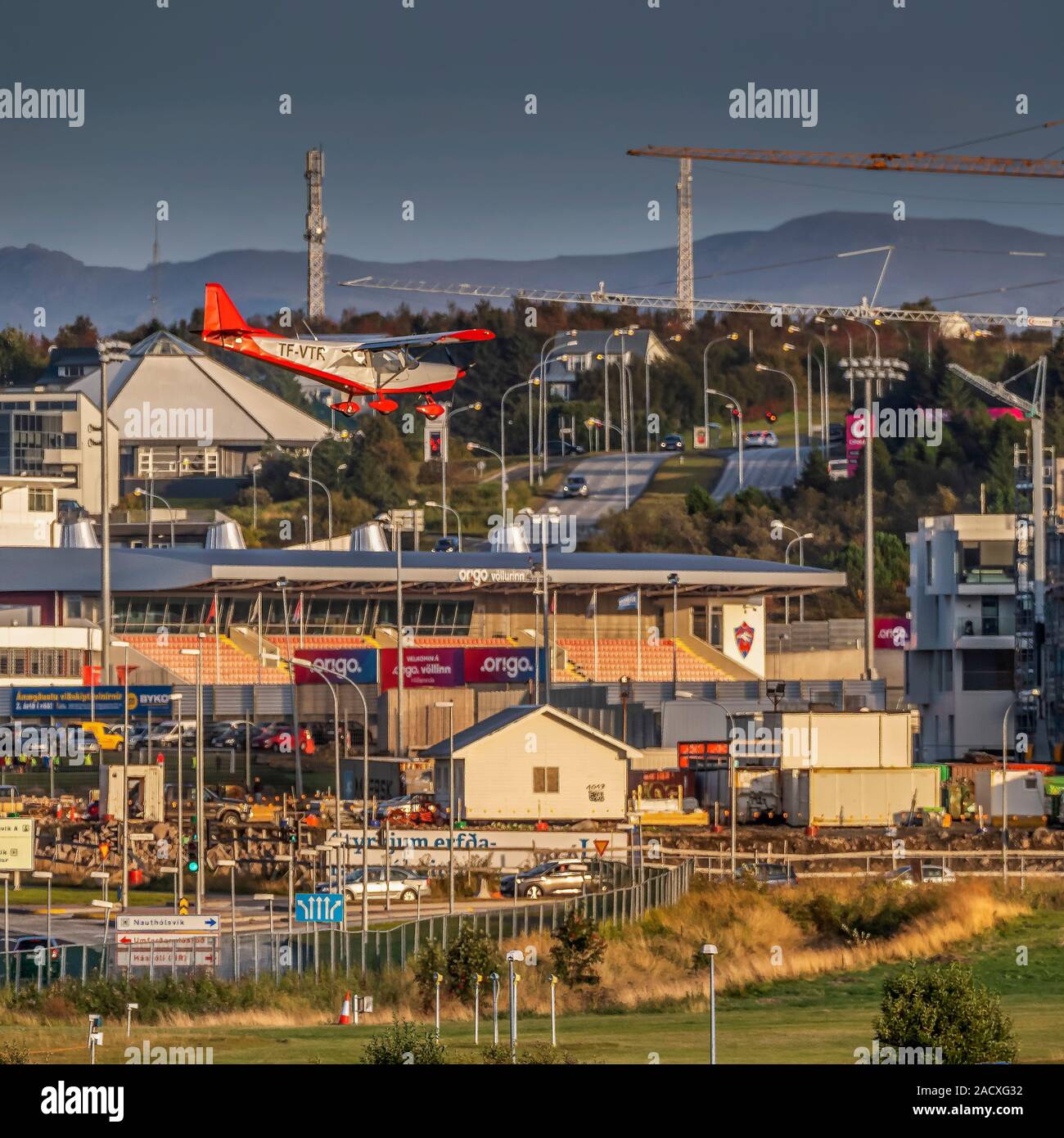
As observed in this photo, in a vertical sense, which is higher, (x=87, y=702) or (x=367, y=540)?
(x=367, y=540)

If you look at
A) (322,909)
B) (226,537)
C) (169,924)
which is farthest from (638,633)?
(169,924)

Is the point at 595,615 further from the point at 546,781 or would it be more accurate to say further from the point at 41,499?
the point at 41,499

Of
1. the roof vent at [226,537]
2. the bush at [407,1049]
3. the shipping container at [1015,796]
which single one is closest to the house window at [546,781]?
the shipping container at [1015,796]

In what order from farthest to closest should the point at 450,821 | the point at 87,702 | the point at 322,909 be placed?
the point at 87,702 < the point at 450,821 < the point at 322,909

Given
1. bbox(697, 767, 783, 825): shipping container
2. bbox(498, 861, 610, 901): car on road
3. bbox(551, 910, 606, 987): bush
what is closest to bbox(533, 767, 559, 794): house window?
bbox(697, 767, 783, 825): shipping container

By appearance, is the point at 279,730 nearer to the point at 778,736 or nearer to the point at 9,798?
the point at 9,798

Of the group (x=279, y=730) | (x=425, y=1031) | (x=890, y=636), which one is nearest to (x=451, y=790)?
(x=425, y=1031)

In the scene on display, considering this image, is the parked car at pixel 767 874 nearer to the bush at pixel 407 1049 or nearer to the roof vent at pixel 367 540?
the bush at pixel 407 1049
